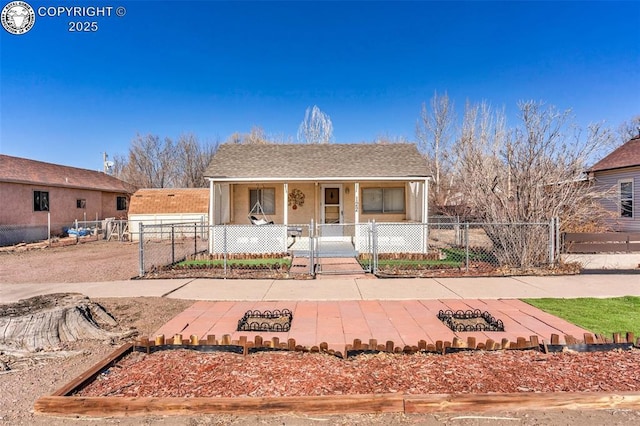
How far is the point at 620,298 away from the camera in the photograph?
6297 mm

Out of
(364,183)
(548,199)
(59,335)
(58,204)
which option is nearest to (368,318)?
(59,335)

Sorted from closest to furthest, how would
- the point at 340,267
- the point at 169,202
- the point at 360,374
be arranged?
the point at 360,374
the point at 340,267
the point at 169,202

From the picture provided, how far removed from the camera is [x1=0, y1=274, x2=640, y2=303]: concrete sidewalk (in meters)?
6.72

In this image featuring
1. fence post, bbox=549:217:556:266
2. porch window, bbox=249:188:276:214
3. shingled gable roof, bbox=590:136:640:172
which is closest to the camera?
fence post, bbox=549:217:556:266

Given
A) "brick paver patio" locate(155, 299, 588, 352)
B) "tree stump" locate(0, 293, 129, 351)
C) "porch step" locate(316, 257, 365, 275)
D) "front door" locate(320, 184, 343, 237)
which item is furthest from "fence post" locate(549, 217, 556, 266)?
"tree stump" locate(0, 293, 129, 351)

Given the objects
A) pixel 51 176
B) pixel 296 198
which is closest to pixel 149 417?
pixel 296 198

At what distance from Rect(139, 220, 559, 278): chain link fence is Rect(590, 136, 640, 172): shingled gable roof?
35.7 ft

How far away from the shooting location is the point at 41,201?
20.2m

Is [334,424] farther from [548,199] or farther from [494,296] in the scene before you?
[548,199]

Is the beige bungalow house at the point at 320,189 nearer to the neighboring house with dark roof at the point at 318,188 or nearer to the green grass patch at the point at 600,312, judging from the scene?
the neighboring house with dark roof at the point at 318,188

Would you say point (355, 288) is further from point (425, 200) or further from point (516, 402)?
point (425, 200)

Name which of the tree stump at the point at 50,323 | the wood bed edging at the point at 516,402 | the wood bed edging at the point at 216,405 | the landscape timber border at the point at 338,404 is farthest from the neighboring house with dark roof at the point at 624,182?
the tree stump at the point at 50,323

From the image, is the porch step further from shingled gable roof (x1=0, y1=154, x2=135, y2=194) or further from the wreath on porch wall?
shingled gable roof (x1=0, y1=154, x2=135, y2=194)

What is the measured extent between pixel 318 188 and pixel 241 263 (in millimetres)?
5673
